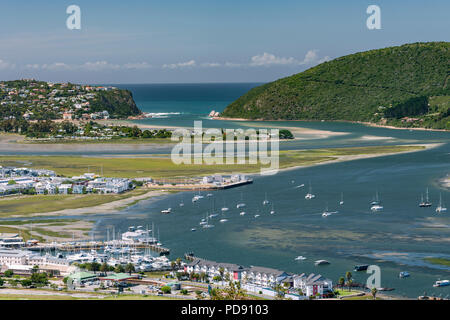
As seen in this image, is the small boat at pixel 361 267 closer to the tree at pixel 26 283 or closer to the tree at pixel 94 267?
the tree at pixel 94 267

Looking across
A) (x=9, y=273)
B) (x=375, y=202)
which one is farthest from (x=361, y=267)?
(x=375, y=202)

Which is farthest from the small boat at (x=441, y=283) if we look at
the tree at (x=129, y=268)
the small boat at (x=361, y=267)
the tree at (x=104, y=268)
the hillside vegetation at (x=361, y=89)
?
the hillside vegetation at (x=361, y=89)

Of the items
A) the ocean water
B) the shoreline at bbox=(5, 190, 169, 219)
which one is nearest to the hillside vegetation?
the ocean water
